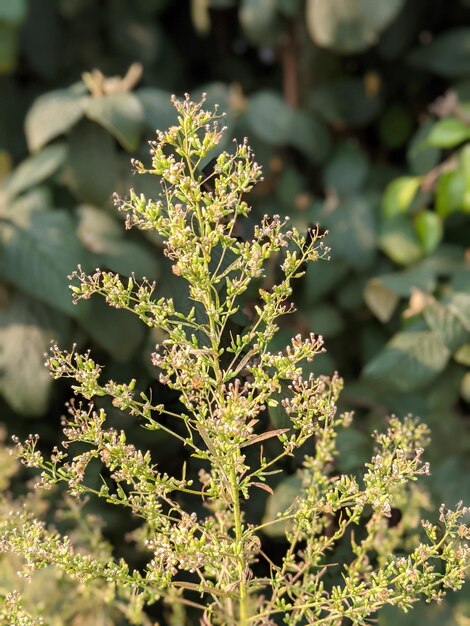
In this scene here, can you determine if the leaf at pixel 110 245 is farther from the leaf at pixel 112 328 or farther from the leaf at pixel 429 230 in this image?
the leaf at pixel 429 230

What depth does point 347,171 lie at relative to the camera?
3.70 feet

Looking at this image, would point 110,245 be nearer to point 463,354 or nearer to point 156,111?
point 156,111

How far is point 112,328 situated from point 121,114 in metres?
0.21

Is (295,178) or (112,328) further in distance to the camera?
(295,178)

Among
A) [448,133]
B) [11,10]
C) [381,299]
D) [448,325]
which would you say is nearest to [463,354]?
[448,325]

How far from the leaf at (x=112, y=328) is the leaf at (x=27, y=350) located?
0.10 feet

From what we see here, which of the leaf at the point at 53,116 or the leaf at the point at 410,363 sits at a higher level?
the leaf at the point at 53,116

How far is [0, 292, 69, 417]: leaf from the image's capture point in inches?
37.8

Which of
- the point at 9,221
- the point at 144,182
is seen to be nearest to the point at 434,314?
the point at 144,182

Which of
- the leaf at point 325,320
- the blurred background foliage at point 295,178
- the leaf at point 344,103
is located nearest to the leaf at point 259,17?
the blurred background foliage at point 295,178

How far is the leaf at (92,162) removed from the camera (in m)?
0.99

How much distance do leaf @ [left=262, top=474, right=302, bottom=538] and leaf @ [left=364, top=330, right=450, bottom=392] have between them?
0.17m

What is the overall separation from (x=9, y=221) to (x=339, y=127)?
462 mm

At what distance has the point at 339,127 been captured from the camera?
1223 millimetres
